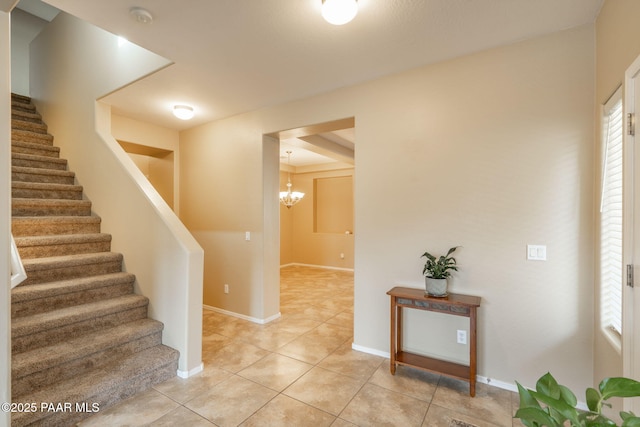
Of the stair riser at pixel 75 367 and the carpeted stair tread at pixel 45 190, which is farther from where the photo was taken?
the carpeted stair tread at pixel 45 190

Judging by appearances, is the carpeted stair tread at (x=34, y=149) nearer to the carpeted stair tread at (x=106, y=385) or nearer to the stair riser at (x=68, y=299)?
the stair riser at (x=68, y=299)

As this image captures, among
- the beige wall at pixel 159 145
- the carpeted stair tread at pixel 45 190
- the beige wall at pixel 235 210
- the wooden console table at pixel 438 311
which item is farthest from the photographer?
the beige wall at pixel 159 145

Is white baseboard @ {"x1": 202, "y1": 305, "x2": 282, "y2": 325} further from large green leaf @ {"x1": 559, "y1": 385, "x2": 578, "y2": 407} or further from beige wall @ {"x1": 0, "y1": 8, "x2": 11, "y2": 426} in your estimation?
large green leaf @ {"x1": 559, "y1": 385, "x2": 578, "y2": 407}

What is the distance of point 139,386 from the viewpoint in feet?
7.59

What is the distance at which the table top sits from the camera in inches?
90.5

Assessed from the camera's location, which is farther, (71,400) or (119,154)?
(119,154)

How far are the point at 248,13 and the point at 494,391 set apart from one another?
3.32 metres

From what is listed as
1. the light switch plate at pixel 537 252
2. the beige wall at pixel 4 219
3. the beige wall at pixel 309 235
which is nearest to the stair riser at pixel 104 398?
the beige wall at pixel 4 219

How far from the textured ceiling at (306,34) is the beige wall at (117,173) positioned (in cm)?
53

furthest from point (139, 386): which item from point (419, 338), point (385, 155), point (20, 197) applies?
point (385, 155)

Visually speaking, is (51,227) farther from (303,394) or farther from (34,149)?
(303,394)

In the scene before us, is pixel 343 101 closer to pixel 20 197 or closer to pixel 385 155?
pixel 385 155

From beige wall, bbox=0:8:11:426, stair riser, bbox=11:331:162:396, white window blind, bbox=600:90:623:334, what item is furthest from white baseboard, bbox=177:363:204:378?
white window blind, bbox=600:90:623:334

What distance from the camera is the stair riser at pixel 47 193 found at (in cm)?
324
